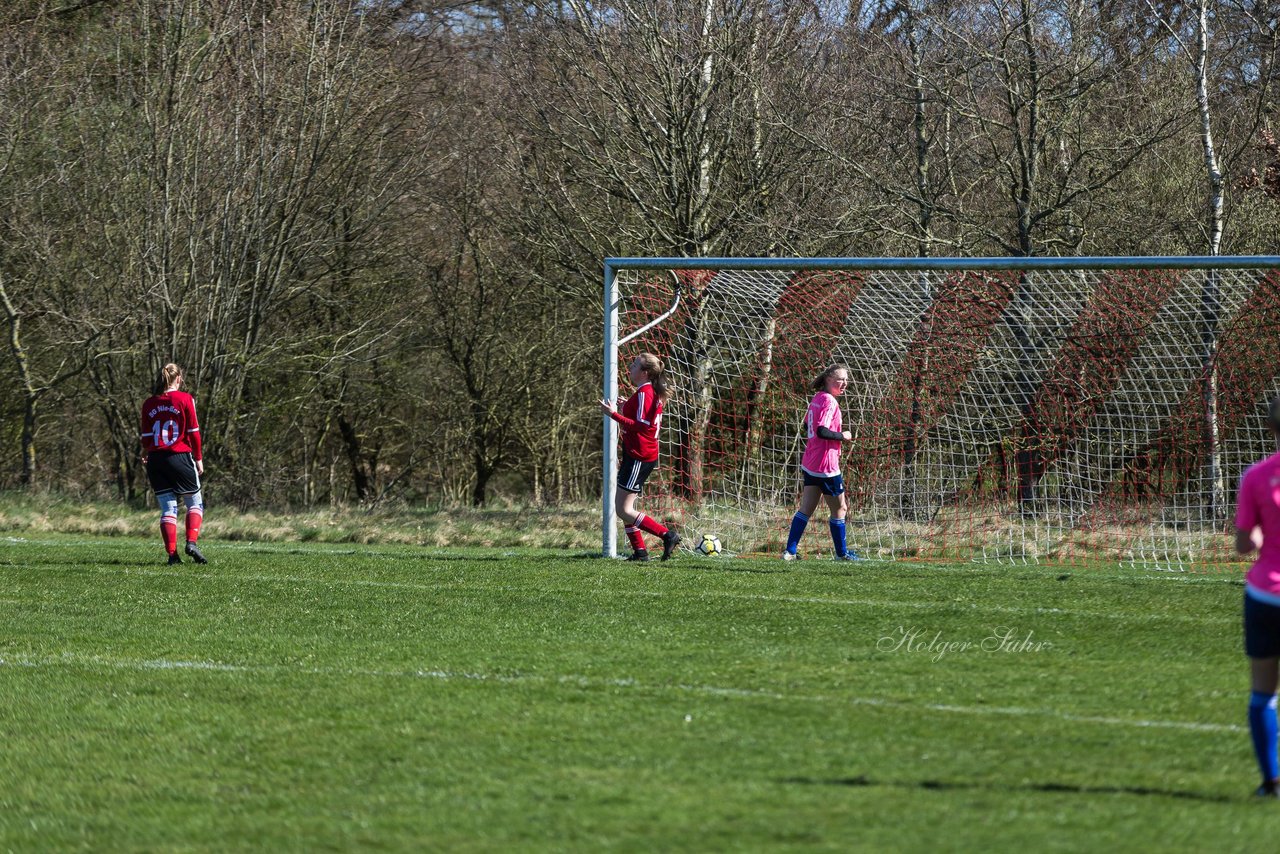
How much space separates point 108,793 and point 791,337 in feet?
36.9

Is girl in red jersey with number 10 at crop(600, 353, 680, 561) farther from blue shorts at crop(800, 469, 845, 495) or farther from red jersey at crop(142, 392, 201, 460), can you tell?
red jersey at crop(142, 392, 201, 460)

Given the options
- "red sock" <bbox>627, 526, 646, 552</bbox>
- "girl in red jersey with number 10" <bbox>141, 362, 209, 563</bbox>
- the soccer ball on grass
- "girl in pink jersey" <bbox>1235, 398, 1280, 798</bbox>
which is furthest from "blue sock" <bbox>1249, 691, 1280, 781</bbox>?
"girl in red jersey with number 10" <bbox>141, 362, 209, 563</bbox>

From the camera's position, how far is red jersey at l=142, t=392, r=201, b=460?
12.6m

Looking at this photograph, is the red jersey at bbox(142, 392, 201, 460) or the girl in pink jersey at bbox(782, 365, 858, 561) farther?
the red jersey at bbox(142, 392, 201, 460)

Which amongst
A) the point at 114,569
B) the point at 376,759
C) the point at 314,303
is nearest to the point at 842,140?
→ the point at 314,303

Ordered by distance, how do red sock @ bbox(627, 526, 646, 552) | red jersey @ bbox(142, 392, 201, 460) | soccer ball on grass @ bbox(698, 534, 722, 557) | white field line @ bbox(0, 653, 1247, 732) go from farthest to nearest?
soccer ball on grass @ bbox(698, 534, 722, 557) < red sock @ bbox(627, 526, 646, 552) < red jersey @ bbox(142, 392, 201, 460) < white field line @ bbox(0, 653, 1247, 732)

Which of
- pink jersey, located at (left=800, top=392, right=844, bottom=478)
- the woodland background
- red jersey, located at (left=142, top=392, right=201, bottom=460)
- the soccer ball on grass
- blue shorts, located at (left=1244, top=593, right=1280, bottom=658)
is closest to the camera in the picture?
blue shorts, located at (left=1244, top=593, right=1280, bottom=658)

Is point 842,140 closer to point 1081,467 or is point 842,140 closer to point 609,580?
point 1081,467

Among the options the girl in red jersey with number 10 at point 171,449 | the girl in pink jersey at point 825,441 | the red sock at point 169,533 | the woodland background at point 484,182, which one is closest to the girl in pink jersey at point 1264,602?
the girl in pink jersey at point 825,441

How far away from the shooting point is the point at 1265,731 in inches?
198

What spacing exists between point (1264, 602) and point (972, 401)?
34.7 ft

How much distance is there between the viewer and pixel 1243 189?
18.5 metres

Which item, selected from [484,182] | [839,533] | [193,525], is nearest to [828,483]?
[839,533]

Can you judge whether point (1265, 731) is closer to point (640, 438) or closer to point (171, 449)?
point (640, 438)
